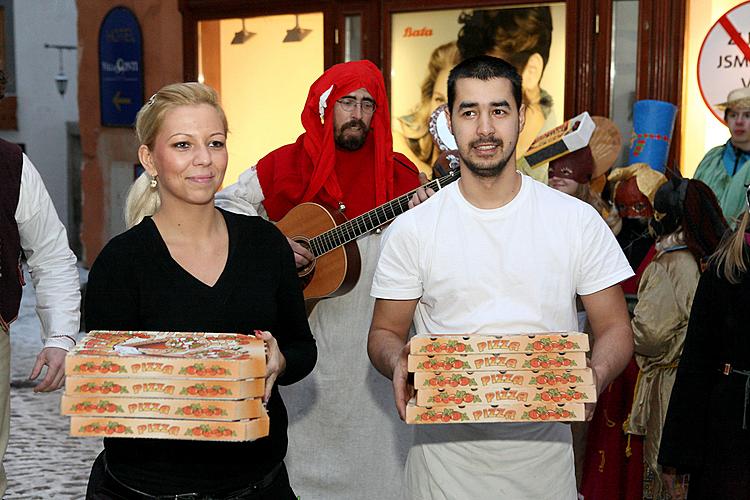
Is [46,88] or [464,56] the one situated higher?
[46,88]

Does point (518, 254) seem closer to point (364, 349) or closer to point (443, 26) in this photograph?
point (364, 349)

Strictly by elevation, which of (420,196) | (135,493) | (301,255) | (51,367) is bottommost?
(135,493)

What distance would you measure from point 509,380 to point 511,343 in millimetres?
83

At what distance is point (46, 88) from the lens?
18484mm

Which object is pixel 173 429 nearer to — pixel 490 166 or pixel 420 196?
pixel 490 166

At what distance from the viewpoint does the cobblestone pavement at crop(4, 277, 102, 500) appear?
593cm

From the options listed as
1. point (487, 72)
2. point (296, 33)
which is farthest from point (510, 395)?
point (296, 33)

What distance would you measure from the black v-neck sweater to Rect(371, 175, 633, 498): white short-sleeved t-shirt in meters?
0.39

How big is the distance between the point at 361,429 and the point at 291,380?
2494 mm

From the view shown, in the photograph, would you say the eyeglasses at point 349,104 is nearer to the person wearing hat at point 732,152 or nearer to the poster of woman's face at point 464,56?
the person wearing hat at point 732,152

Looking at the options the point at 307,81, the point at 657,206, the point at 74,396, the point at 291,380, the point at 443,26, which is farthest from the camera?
the point at 307,81

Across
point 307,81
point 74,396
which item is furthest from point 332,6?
point 74,396

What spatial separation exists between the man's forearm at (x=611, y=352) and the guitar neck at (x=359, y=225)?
1.97 meters

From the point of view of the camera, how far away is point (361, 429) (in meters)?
5.25
